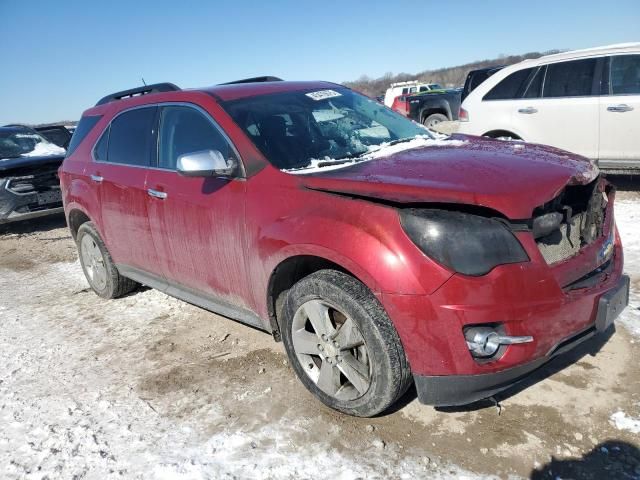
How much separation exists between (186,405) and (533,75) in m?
6.40

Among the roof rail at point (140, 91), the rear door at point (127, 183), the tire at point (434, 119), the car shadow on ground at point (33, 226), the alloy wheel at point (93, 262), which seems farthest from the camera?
the tire at point (434, 119)

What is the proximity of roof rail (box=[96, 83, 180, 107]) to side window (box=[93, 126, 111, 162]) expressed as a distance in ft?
1.35

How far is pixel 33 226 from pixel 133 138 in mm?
6411

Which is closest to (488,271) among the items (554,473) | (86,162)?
(554,473)

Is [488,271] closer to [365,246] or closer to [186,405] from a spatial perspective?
[365,246]

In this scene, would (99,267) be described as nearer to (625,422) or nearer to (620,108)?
(625,422)

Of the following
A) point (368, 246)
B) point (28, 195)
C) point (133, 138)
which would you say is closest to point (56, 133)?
point (28, 195)

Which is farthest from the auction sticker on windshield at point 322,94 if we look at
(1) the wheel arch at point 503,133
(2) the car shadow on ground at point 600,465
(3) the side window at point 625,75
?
(3) the side window at point 625,75

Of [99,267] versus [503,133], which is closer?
[99,267]

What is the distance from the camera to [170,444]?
2.70 metres

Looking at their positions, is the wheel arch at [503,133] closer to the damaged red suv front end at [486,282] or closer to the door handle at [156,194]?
the damaged red suv front end at [486,282]

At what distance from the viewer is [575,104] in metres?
6.80

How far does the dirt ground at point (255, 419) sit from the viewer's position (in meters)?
2.41

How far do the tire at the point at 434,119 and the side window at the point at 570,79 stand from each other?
8.99m
